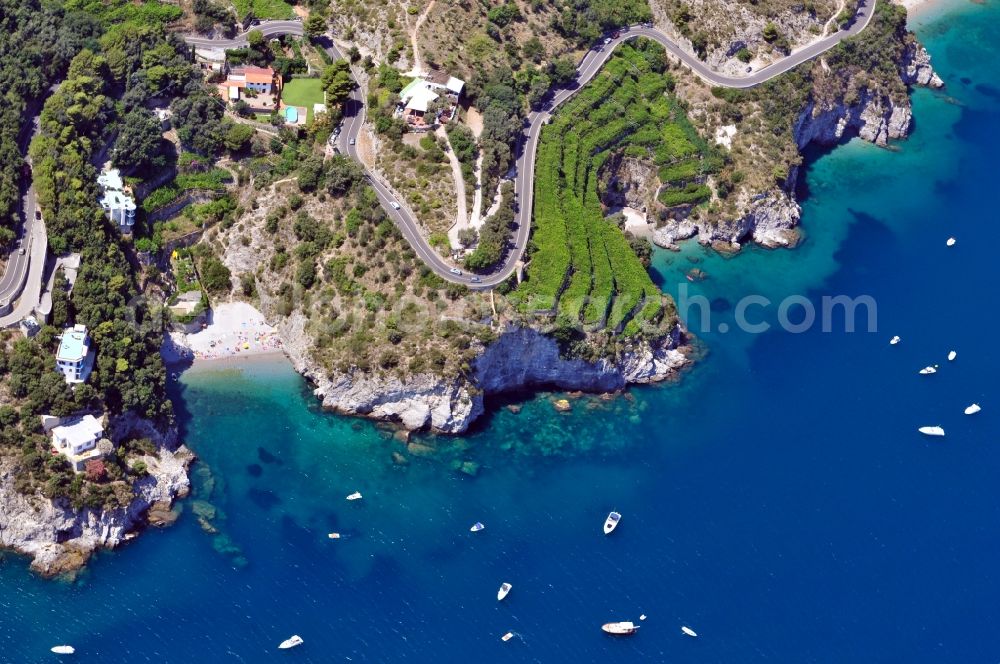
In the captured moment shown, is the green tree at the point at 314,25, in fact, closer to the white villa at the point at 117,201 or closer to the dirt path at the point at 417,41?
the dirt path at the point at 417,41

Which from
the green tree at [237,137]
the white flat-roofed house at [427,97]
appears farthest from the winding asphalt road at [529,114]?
the green tree at [237,137]

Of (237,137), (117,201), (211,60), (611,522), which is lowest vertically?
(611,522)

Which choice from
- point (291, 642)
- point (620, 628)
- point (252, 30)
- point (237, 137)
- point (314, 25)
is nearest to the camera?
point (291, 642)

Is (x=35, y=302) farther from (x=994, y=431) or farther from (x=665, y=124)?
(x=994, y=431)

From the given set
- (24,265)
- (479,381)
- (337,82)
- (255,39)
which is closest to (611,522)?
(479,381)

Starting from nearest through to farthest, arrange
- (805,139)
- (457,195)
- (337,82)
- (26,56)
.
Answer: (457,195) → (26,56) → (337,82) → (805,139)

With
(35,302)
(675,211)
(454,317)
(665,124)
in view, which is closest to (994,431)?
(675,211)

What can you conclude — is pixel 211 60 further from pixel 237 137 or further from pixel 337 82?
pixel 337 82
